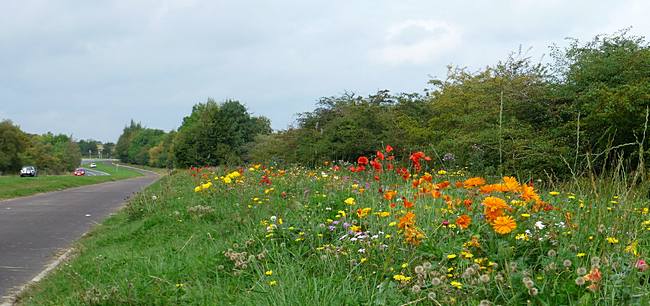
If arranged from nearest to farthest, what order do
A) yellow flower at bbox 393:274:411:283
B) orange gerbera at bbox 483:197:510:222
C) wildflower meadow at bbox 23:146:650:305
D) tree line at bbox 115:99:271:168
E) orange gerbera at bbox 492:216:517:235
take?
wildflower meadow at bbox 23:146:650:305
yellow flower at bbox 393:274:411:283
orange gerbera at bbox 492:216:517:235
orange gerbera at bbox 483:197:510:222
tree line at bbox 115:99:271:168

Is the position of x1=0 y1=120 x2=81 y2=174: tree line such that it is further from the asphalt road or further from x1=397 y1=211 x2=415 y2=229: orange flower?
x1=397 y1=211 x2=415 y2=229: orange flower

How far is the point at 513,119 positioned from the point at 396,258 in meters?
9.57

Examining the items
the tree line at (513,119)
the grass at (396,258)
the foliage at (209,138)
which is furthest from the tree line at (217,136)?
the grass at (396,258)

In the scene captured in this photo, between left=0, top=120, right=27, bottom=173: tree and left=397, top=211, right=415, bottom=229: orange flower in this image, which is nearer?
left=397, top=211, right=415, bottom=229: orange flower

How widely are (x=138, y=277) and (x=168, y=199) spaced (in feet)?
17.7

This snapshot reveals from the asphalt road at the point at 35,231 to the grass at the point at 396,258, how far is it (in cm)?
82

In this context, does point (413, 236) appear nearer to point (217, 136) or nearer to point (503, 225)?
point (503, 225)

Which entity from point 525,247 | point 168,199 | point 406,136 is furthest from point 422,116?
point 525,247

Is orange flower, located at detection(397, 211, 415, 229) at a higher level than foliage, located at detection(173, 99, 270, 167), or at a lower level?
lower

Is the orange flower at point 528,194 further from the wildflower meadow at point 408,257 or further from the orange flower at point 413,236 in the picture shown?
the orange flower at point 413,236

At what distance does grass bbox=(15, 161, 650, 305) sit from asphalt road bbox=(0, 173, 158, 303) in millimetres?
819

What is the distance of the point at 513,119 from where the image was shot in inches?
469

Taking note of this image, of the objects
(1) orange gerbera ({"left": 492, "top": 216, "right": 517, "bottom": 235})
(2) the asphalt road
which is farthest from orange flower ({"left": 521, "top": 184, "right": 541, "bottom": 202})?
(2) the asphalt road

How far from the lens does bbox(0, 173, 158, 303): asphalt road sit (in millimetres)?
6018
